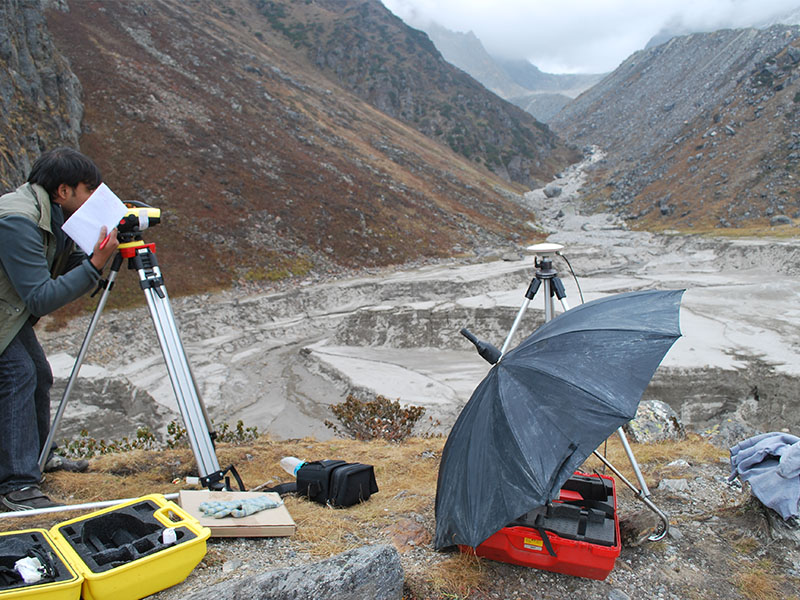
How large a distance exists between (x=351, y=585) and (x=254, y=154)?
3396 centimetres

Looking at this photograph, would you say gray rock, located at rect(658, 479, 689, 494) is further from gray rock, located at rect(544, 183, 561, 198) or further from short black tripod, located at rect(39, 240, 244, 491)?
gray rock, located at rect(544, 183, 561, 198)

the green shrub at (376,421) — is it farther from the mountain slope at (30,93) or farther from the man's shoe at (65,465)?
the mountain slope at (30,93)

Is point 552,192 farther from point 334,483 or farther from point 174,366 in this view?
point 174,366

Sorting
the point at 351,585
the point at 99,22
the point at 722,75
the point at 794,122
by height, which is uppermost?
the point at 722,75

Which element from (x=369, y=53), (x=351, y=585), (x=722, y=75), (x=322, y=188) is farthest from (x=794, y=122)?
(x=351, y=585)

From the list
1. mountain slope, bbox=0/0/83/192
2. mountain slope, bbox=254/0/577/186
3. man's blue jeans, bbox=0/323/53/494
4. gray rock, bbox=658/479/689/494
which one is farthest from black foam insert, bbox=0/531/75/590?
mountain slope, bbox=254/0/577/186

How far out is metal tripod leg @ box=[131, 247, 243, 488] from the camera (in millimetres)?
3967

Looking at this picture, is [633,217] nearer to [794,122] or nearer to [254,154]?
[794,122]

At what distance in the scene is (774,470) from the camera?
4012mm

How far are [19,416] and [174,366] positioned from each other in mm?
1048

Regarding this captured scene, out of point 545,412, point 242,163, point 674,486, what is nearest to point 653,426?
point 674,486

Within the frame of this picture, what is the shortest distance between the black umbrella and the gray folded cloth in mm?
1566

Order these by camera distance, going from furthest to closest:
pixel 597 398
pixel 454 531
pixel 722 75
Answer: pixel 722 75, pixel 454 531, pixel 597 398

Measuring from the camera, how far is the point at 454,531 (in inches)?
125
